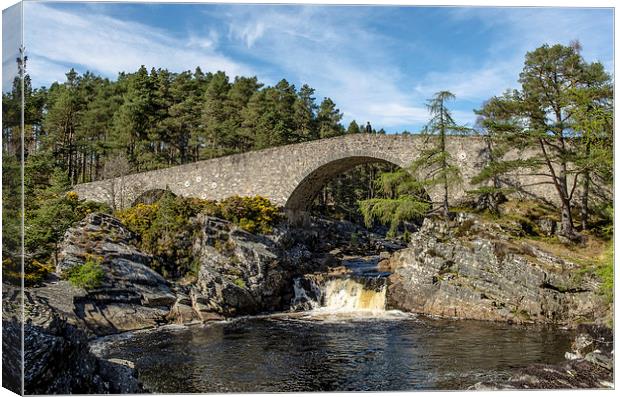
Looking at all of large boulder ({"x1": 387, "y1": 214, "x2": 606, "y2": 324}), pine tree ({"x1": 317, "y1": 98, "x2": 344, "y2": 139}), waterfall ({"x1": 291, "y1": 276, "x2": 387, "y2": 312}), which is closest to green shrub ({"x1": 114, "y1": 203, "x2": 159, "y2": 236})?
waterfall ({"x1": 291, "y1": 276, "x2": 387, "y2": 312})

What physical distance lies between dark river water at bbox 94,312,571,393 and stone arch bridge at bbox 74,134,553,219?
686cm

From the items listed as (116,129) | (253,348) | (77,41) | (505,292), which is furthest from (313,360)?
(116,129)

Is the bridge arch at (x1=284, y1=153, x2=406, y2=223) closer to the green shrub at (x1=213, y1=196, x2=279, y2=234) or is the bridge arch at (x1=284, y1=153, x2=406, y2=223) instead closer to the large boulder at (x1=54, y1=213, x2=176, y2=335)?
the green shrub at (x1=213, y1=196, x2=279, y2=234)

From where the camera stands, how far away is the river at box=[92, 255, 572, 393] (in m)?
9.89

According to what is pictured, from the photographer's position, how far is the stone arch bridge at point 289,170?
1988 centimetres

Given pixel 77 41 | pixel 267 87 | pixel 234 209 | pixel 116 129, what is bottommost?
pixel 234 209

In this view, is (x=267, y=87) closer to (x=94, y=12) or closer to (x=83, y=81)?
(x=83, y=81)

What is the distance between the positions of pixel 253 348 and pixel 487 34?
29.0 feet

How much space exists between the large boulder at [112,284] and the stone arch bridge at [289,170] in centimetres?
690

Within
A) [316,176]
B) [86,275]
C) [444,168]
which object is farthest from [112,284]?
[444,168]

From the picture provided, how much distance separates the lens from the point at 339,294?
19.2 m

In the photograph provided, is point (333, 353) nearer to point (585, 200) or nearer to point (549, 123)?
point (585, 200)

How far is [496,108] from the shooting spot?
16562 mm

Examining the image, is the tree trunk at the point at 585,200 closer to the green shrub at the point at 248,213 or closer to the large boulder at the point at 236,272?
the large boulder at the point at 236,272
